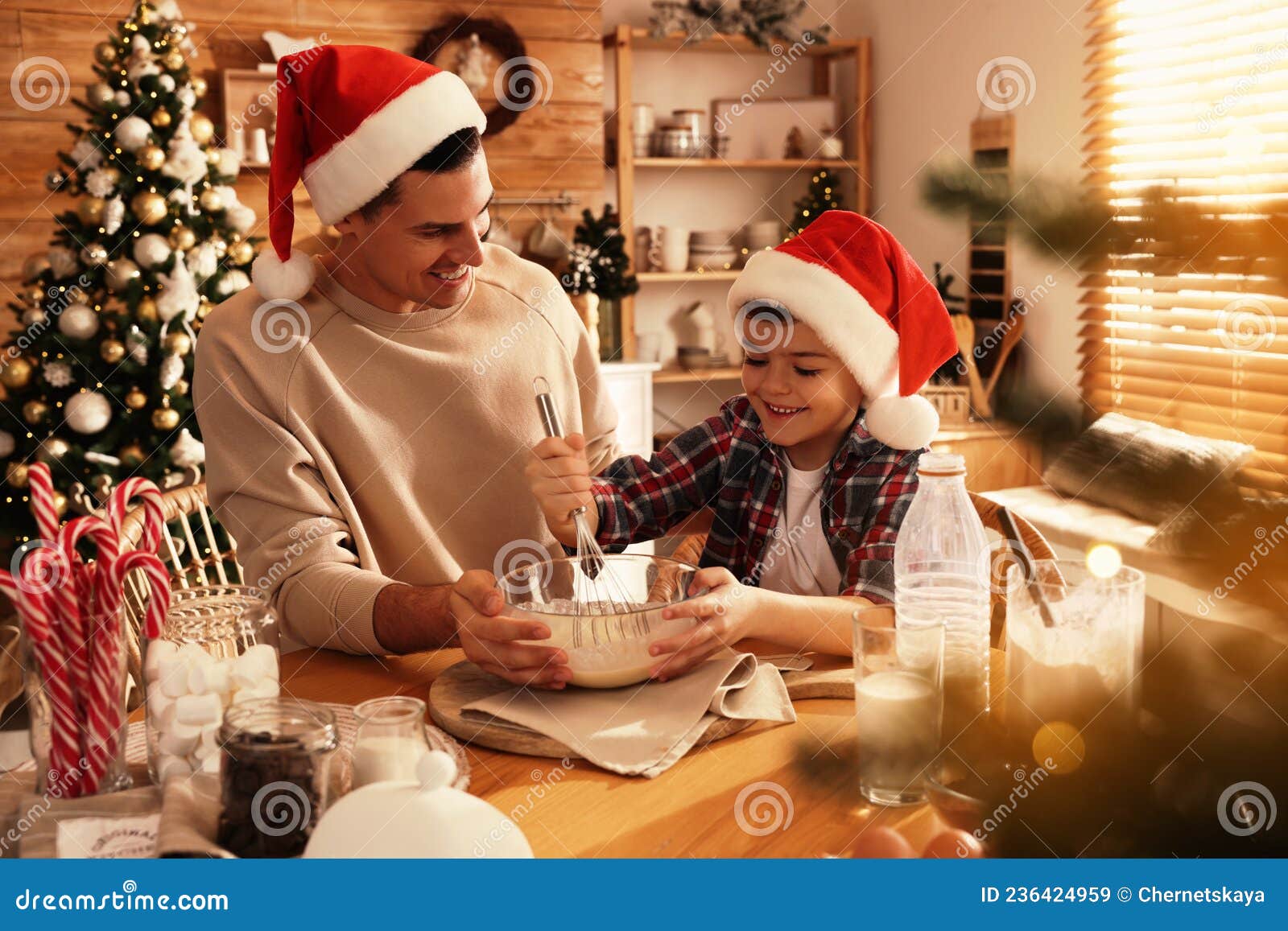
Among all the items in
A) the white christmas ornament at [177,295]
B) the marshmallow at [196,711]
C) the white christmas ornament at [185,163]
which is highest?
the white christmas ornament at [185,163]

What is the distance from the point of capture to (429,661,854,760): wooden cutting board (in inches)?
41.2

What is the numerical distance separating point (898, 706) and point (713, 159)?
13.8 feet

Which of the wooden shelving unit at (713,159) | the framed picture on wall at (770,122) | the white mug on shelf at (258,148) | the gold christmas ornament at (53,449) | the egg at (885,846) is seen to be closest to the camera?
the egg at (885,846)

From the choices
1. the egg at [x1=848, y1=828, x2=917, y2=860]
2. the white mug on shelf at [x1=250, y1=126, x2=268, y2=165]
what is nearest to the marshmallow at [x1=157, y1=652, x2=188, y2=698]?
the egg at [x1=848, y1=828, x2=917, y2=860]

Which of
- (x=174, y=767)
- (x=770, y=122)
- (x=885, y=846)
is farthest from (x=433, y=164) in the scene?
(x=770, y=122)

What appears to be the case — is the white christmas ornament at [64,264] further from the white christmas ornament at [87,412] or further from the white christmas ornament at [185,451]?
the white christmas ornament at [185,451]

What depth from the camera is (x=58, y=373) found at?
306 cm

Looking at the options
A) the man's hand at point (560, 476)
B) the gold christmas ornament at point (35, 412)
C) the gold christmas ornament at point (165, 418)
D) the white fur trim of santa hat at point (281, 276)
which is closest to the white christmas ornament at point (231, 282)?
the gold christmas ornament at point (165, 418)

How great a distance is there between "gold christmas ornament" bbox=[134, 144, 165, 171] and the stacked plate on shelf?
2.35 meters

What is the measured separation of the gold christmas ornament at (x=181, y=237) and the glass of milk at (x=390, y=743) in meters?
2.62

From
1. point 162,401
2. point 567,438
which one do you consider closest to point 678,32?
Answer: point 162,401

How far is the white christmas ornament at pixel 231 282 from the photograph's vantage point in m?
3.20

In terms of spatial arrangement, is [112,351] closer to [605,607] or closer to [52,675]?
[605,607]

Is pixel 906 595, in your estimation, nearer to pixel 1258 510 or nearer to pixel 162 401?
pixel 1258 510
